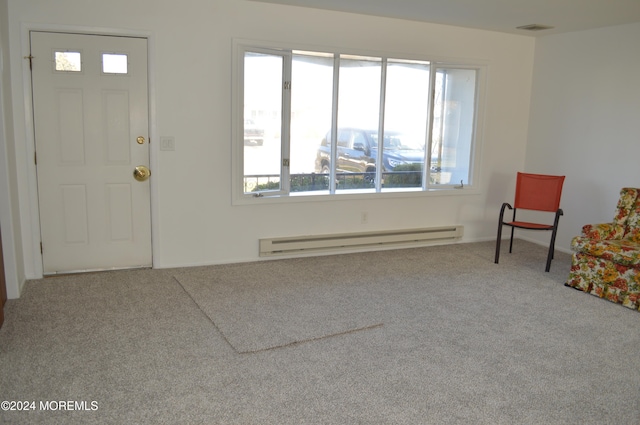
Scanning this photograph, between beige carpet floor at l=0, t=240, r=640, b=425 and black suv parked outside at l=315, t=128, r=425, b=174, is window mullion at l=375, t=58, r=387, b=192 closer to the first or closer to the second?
black suv parked outside at l=315, t=128, r=425, b=174

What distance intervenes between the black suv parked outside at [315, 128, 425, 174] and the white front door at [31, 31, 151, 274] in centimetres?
175

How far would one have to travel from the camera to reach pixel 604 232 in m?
4.44

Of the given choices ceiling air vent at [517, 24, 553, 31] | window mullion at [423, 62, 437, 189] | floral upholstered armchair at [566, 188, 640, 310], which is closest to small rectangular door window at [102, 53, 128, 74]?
window mullion at [423, 62, 437, 189]

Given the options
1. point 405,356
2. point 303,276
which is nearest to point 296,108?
point 303,276

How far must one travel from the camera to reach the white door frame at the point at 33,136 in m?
3.97

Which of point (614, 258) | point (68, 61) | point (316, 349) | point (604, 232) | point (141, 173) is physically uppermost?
point (68, 61)

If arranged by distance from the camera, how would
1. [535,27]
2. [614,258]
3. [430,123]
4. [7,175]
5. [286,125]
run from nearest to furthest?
[7,175] < [614,258] < [286,125] < [535,27] < [430,123]

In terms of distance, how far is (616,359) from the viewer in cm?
309

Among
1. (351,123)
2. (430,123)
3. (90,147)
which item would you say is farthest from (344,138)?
(90,147)

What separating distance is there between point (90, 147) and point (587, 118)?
487 centimetres

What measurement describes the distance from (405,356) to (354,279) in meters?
1.48

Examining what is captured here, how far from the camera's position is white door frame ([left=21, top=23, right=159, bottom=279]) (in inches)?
156

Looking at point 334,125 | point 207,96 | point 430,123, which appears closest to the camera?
point 207,96

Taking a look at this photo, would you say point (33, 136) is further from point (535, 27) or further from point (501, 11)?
point (535, 27)
